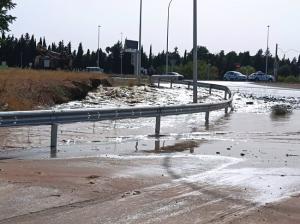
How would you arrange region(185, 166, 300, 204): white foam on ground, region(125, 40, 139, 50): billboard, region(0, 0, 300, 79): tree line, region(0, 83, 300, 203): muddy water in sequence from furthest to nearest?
region(0, 0, 300, 79): tree line, region(125, 40, 139, 50): billboard, region(0, 83, 300, 203): muddy water, region(185, 166, 300, 204): white foam on ground

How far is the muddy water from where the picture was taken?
33.6ft

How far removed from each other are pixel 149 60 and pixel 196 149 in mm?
140787

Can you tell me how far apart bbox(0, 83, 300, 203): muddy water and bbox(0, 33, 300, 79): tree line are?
312 ft

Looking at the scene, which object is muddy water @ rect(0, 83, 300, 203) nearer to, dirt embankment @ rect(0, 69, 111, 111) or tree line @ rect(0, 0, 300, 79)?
dirt embankment @ rect(0, 69, 111, 111)

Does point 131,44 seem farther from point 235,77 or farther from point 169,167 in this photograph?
point 169,167

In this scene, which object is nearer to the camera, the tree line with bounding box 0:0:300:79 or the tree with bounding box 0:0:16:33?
the tree with bounding box 0:0:16:33

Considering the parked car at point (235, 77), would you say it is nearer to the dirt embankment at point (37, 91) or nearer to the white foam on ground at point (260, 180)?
the dirt embankment at point (37, 91)

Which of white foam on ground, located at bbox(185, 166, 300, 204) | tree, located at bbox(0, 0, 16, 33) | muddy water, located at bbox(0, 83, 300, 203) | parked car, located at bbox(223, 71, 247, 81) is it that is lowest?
muddy water, located at bbox(0, 83, 300, 203)

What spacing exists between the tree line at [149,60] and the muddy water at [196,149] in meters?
95.1

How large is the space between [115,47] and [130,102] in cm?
11685

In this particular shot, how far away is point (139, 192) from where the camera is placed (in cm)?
873

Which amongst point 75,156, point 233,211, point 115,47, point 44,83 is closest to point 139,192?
point 233,211

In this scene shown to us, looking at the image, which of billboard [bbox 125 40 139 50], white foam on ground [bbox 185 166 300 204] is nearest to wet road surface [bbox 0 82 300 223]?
white foam on ground [bbox 185 166 300 204]

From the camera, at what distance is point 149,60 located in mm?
154500
